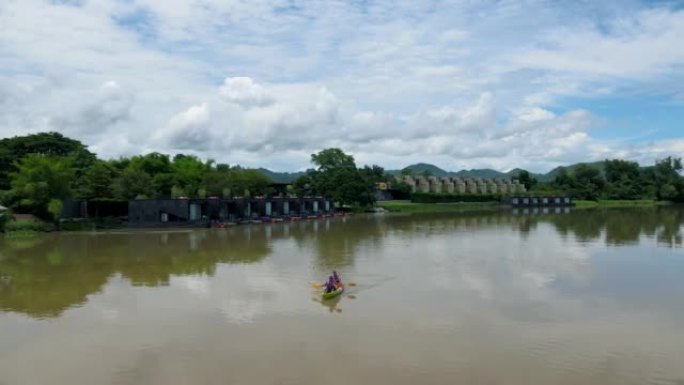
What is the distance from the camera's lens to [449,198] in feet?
303

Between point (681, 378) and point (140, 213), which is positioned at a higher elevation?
point (140, 213)

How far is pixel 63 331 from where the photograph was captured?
15.0 meters

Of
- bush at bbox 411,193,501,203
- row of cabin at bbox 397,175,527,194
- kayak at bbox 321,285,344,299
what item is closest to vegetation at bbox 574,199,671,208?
row of cabin at bbox 397,175,527,194

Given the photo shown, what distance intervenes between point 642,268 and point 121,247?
85.5ft

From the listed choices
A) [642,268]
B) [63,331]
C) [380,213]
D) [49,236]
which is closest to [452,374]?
[63,331]

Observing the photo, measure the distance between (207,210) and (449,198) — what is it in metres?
51.6

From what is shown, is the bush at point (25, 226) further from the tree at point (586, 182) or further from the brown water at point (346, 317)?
the tree at point (586, 182)

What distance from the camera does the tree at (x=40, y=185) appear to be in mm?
Answer: 40438

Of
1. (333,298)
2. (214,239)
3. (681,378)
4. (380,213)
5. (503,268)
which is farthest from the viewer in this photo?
(380,213)

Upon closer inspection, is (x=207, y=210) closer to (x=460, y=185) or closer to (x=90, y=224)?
(x=90, y=224)

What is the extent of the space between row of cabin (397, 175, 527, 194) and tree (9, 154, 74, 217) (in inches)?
2626

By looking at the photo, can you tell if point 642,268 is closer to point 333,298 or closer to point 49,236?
point 333,298

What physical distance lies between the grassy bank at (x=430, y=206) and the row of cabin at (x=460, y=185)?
1087cm

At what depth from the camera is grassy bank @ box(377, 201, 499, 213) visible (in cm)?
7681
